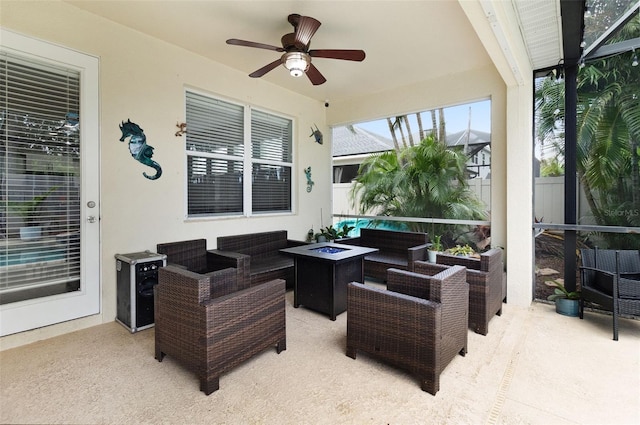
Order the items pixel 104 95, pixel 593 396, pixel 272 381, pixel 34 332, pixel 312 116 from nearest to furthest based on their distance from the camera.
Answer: pixel 593 396, pixel 272 381, pixel 34 332, pixel 104 95, pixel 312 116

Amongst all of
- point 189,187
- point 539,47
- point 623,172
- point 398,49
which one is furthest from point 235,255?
point 623,172

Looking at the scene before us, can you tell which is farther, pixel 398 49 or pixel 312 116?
pixel 312 116

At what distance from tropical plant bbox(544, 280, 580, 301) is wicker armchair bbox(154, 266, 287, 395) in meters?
3.21

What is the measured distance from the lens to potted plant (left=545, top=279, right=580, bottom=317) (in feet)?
10.9

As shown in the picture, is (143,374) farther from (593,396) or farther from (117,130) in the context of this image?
(593,396)

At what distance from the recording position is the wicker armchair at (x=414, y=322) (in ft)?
6.66

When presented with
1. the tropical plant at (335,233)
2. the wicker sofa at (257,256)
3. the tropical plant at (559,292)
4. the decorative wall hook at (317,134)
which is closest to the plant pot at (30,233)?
the wicker sofa at (257,256)

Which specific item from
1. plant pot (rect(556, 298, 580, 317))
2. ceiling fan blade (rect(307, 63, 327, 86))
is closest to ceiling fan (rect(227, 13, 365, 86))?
ceiling fan blade (rect(307, 63, 327, 86))

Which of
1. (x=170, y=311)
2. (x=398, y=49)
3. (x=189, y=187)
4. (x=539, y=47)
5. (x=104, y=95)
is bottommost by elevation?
(x=170, y=311)

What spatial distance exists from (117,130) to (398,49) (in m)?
3.25

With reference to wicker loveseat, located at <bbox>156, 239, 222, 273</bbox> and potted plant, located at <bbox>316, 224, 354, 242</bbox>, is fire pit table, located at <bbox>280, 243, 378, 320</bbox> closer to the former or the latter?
wicker loveseat, located at <bbox>156, 239, 222, 273</bbox>

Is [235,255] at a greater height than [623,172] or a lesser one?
lesser

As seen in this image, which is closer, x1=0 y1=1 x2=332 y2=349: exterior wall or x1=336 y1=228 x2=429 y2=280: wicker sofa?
x1=0 y1=1 x2=332 y2=349: exterior wall

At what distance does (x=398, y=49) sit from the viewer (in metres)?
3.64
